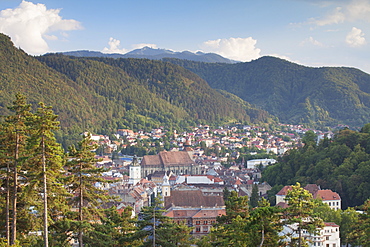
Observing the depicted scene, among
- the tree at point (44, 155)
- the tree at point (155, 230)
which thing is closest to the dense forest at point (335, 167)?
the tree at point (155, 230)

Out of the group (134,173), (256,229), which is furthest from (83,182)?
(134,173)

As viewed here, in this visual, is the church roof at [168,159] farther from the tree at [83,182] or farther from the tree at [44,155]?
the tree at [44,155]

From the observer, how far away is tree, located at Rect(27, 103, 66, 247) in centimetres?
2217

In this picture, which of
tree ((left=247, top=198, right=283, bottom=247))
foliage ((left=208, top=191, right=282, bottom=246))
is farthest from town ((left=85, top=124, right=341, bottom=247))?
tree ((left=247, top=198, right=283, bottom=247))

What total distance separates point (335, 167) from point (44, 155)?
222ft

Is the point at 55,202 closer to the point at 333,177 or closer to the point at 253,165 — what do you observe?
the point at 333,177

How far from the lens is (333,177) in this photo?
Result: 3184 inches

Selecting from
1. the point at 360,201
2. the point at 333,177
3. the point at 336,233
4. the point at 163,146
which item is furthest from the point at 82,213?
the point at 163,146

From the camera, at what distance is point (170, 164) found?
14038 cm

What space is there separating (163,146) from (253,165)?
163ft

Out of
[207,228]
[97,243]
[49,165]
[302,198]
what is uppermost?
[49,165]

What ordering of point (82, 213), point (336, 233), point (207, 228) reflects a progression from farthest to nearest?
point (207, 228)
point (336, 233)
point (82, 213)

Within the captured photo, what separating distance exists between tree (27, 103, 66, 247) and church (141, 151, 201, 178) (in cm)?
11092

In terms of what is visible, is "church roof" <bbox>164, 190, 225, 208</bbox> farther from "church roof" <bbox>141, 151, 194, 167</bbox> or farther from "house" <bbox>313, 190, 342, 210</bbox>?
"church roof" <bbox>141, 151, 194, 167</bbox>
